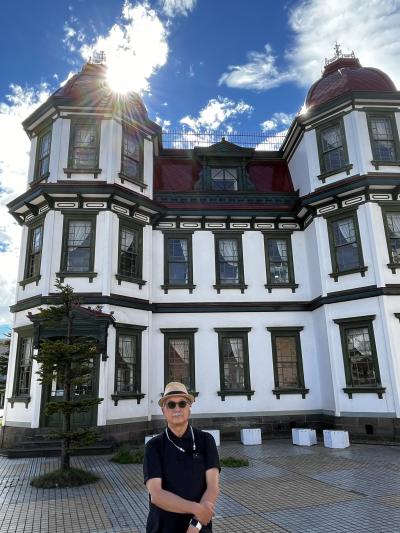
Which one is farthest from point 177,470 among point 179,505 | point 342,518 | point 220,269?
point 220,269

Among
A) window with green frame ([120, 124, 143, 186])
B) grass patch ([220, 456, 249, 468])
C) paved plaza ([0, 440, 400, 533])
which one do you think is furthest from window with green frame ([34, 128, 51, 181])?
grass patch ([220, 456, 249, 468])

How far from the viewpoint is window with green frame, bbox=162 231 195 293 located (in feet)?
53.3

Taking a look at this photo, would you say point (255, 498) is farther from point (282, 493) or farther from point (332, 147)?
point (332, 147)

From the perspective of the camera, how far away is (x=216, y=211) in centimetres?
1692

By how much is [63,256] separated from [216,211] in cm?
640

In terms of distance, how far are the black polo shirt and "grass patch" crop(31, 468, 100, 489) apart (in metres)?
6.54

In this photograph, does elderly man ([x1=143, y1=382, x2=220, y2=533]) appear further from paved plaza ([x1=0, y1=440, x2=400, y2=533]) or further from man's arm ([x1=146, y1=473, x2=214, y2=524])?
paved plaza ([x1=0, y1=440, x2=400, y2=533])

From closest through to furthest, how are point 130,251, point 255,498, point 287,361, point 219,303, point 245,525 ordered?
point 245,525
point 255,498
point 130,251
point 287,361
point 219,303

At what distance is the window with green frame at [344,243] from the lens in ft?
48.9

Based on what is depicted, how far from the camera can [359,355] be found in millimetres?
14227

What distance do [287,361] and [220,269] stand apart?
453 centimetres

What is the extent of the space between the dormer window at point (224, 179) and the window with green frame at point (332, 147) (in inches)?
153

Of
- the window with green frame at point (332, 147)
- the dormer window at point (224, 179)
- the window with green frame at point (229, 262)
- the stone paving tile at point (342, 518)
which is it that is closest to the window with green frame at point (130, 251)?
the window with green frame at point (229, 262)

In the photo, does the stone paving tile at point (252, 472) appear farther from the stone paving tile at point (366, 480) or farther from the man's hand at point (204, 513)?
the man's hand at point (204, 513)
